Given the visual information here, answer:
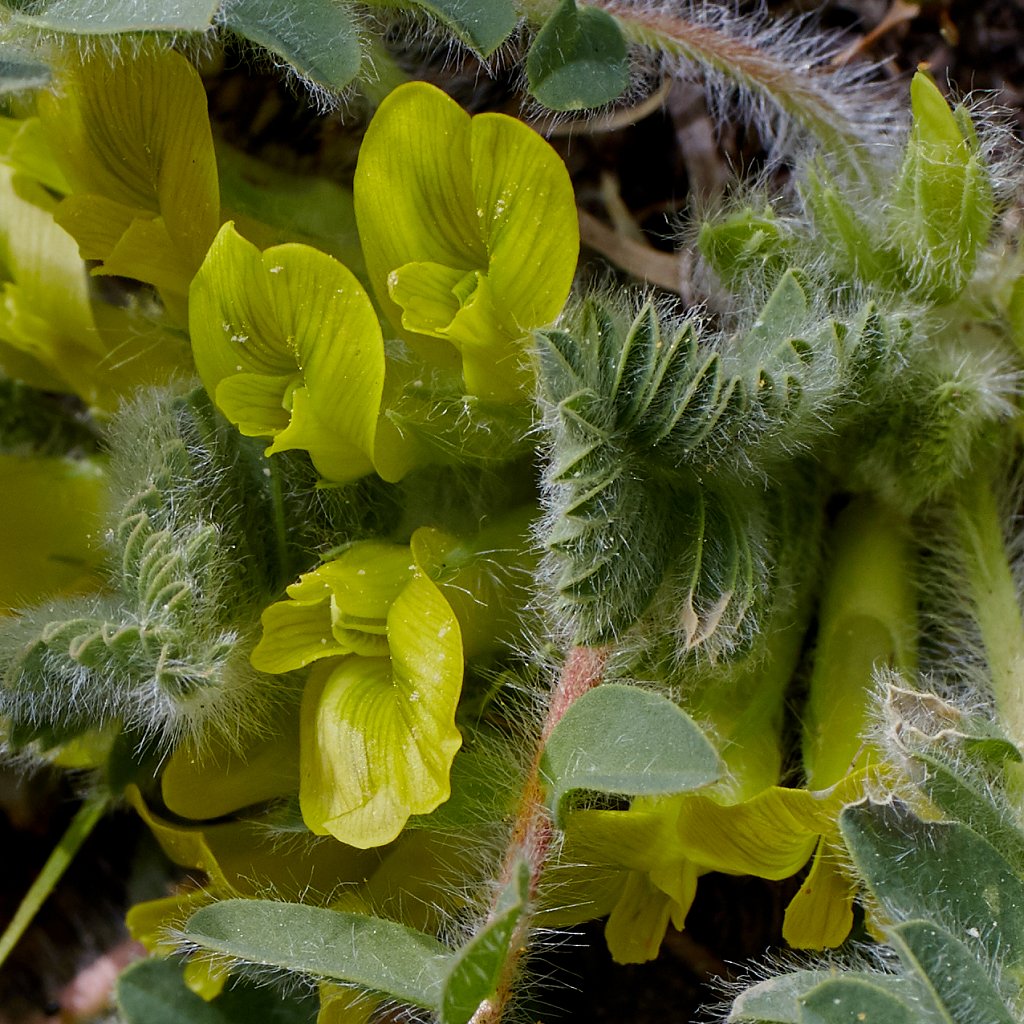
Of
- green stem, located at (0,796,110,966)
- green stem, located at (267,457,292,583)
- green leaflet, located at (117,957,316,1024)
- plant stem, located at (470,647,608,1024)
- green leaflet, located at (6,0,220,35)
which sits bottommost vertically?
green stem, located at (0,796,110,966)

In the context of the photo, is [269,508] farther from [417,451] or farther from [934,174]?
[934,174]

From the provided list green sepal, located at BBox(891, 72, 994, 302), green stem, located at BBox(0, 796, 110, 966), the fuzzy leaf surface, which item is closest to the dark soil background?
green stem, located at BBox(0, 796, 110, 966)

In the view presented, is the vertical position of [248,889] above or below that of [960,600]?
below

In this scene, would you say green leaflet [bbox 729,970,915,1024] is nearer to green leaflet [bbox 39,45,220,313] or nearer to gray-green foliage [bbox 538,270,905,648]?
gray-green foliage [bbox 538,270,905,648]

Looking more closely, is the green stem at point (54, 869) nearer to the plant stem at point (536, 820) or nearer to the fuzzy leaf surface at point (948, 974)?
the plant stem at point (536, 820)

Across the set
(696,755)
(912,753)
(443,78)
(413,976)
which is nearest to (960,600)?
(912,753)
